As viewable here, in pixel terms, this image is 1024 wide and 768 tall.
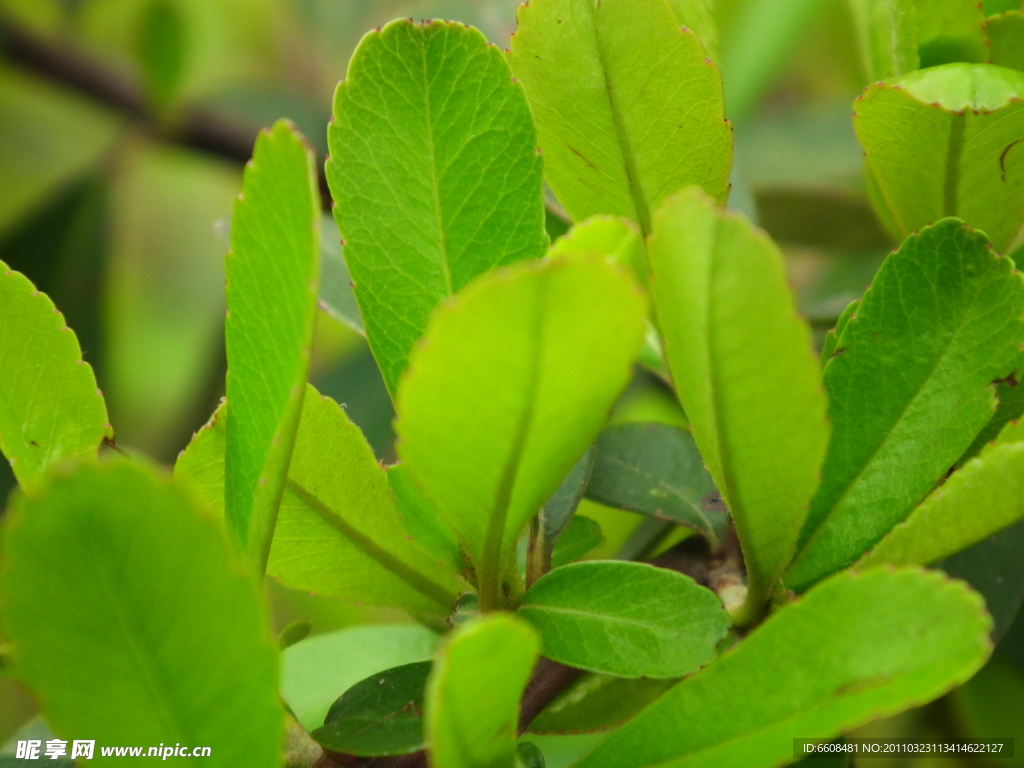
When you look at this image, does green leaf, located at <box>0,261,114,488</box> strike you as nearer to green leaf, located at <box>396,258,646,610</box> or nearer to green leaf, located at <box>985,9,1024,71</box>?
green leaf, located at <box>396,258,646,610</box>

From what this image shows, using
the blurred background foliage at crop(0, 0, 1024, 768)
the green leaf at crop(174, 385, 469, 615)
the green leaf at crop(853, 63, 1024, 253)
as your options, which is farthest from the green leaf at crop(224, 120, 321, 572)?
the blurred background foliage at crop(0, 0, 1024, 768)

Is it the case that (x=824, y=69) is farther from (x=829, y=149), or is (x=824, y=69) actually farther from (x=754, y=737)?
(x=754, y=737)

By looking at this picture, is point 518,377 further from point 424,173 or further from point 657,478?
point 657,478

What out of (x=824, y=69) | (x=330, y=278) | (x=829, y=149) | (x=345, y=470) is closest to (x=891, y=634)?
(x=345, y=470)

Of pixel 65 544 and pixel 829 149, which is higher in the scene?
pixel 65 544

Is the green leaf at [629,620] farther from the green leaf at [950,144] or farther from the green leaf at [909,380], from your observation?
the green leaf at [950,144]

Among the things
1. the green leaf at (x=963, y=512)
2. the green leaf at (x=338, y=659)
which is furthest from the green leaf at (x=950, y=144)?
the green leaf at (x=338, y=659)

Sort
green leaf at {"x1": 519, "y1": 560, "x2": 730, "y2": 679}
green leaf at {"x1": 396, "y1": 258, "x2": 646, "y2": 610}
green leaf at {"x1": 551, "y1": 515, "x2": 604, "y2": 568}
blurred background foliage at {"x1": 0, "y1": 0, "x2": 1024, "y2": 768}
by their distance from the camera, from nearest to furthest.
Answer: green leaf at {"x1": 396, "y1": 258, "x2": 646, "y2": 610}, green leaf at {"x1": 519, "y1": 560, "x2": 730, "y2": 679}, green leaf at {"x1": 551, "y1": 515, "x2": 604, "y2": 568}, blurred background foliage at {"x1": 0, "y1": 0, "x2": 1024, "y2": 768}
